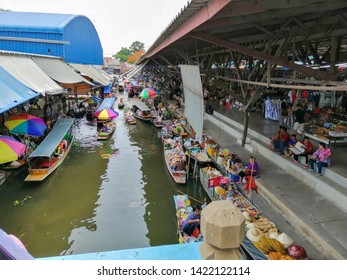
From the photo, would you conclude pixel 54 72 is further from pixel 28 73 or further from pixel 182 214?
pixel 182 214

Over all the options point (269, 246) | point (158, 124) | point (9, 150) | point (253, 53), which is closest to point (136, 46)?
point (158, 124)

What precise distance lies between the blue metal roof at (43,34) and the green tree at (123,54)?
3329 inches

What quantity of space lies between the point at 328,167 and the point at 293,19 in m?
4.65

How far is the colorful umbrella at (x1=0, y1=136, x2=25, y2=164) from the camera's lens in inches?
378

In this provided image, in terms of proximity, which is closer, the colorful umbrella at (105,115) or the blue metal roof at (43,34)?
the colorful umbrella at (105,115)

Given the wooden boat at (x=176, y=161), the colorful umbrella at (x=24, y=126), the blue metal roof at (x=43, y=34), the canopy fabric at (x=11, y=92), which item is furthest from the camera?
the blue metal roof at (x=43, y=34)

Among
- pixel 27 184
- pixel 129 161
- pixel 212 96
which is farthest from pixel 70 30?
pixel 27 184

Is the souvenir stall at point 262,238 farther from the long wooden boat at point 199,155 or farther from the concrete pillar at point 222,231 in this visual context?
the concrete pillar at point 222,231

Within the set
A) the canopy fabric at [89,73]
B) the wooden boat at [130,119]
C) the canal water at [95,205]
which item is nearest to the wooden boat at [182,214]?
the canal water at [95,205]

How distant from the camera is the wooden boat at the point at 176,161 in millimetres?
12297

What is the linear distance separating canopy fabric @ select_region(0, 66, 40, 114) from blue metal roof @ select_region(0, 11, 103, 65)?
15.9 meters

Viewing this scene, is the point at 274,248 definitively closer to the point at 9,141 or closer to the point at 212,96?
the point at 9,141

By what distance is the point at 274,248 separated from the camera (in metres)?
6.46

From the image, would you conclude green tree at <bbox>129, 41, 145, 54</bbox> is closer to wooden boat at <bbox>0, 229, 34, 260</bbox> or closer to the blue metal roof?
the blue metal roof
